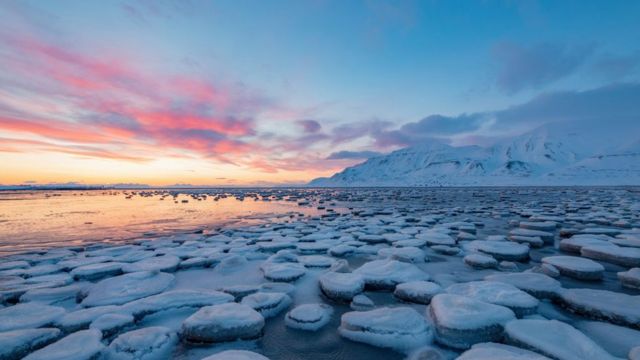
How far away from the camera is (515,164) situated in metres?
115

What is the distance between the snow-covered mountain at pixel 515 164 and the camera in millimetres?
82312

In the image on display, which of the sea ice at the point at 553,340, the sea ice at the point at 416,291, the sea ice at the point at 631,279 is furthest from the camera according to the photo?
the sea ice at the point at 631,279

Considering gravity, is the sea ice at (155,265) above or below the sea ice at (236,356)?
below

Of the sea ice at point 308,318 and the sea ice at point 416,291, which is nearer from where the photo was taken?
the sea ice at point 308,318

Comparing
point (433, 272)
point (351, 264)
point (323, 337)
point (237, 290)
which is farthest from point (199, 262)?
point (433, 272)

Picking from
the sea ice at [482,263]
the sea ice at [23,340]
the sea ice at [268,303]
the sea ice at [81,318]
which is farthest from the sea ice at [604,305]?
the sea ice at [23,340]

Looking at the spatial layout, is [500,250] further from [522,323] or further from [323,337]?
[323,337]

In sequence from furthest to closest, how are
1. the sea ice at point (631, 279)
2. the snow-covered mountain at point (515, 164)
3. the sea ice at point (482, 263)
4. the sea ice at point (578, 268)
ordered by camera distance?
1. the snow-covered mountain at point (515, 164)
2. the sea ice at point (482, 263)
3. the sea ice at point (578, 268)
4. the sea ice at point (631, 279)

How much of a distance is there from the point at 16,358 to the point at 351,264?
166 inches

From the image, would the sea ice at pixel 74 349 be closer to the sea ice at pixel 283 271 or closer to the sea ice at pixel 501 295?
the sea ice at pixel 283 271

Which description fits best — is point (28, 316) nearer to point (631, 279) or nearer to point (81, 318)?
point (81, 318)

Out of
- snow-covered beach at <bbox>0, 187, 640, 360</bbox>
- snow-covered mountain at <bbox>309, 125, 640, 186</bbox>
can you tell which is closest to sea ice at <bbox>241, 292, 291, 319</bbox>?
snow-covered beach at <bbox>0, 187, 640, 360</bbox>

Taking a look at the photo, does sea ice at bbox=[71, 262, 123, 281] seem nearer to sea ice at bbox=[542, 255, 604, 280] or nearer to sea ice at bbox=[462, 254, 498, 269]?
sea ice at bbox=[462, 254, 498, 269]

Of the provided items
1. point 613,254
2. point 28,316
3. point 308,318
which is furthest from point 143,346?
point 613,254
